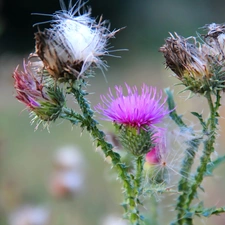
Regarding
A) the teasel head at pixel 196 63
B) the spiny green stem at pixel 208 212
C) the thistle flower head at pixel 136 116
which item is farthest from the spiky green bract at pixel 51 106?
the spiny green stem at pixel 208 212

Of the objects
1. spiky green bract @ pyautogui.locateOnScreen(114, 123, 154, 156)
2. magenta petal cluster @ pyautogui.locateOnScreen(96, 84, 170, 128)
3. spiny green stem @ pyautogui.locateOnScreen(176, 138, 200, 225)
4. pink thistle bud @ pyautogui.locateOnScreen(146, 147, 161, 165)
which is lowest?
spiny green stem @ pyautogui.locateOnScreen(176, 138, 200, 225)

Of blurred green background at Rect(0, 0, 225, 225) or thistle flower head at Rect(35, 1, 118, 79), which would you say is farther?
blurred green background at Rect(0, 0, 225, 225)

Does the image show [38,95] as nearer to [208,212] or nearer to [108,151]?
[108,151]

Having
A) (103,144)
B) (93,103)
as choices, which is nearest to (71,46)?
(103,144)

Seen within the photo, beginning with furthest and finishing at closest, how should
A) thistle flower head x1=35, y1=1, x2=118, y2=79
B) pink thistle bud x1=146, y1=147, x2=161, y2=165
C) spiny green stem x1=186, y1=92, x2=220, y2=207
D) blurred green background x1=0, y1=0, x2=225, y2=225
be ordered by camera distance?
blurred green background x1=0, y1=0, x2=225, y2=225 → pink thistle bud x1=146, y1=147, x2=161, y2=165 → spiny green stem x1=186, y1=92, x2=220, y2=207 → thistle flower head x1=35, y1=1, x2=118, y2=79

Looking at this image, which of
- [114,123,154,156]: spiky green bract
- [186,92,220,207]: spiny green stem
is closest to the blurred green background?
[186,92,220,207]: spiny green stem

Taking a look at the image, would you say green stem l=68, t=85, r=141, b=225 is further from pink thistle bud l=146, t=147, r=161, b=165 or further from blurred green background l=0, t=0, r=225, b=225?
pink thistle bud l=146, t=147, r=161, b=165

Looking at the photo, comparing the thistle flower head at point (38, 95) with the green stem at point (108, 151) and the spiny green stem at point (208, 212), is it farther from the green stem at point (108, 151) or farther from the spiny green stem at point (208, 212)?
the spiny green stem at point (208, 212)
